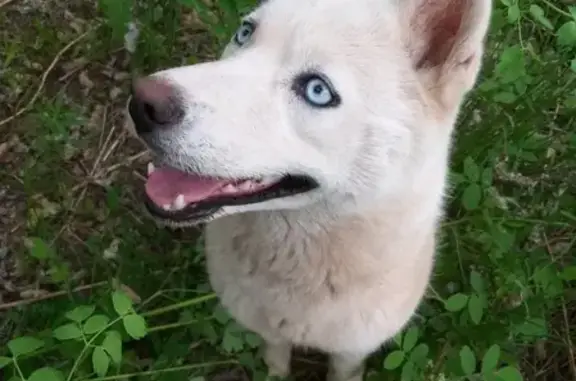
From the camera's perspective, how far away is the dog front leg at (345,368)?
7.60ft

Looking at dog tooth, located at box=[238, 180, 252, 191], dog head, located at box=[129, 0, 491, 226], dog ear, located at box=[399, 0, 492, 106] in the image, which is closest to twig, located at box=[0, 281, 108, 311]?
dog head, located at box=[129, 0, 491, 226]

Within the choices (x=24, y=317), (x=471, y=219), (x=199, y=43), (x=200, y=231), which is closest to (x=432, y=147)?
(x=471, y=219)

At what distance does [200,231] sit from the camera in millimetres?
→ 2744

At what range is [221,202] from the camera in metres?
1.65

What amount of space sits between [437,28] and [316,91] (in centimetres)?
31

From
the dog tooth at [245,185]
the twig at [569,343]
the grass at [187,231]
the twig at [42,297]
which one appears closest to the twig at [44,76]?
the grass at [187,231]

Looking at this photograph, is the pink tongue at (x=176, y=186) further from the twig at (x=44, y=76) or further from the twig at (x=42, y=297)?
the twig at (x=44, y=76)

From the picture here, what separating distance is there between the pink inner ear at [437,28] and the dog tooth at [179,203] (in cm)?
54

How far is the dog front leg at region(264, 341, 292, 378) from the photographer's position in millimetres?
2389

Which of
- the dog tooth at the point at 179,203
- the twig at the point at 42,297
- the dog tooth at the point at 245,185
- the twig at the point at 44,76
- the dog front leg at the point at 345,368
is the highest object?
the dog tooth at the point at 245,185

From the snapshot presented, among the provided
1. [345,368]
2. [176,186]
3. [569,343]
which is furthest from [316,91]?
[569,343]

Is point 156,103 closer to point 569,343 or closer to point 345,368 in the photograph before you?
point 345,368

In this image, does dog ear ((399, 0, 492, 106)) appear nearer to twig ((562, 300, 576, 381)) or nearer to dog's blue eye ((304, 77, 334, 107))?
dog's blue eye ((304, 77, 334, 107))

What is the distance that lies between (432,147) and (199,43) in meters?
1.61
